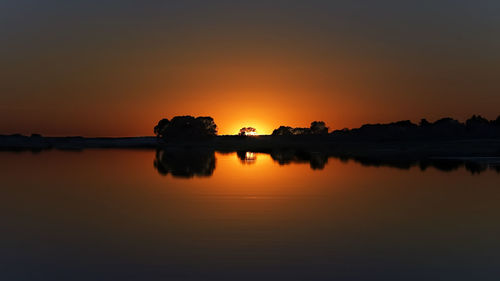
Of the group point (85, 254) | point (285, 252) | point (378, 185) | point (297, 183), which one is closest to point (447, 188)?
point (378, 185)

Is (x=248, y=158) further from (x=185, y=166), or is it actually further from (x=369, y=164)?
(x=369, y=164)

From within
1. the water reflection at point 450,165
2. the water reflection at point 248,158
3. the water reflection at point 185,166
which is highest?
the water reflection at point 450,165

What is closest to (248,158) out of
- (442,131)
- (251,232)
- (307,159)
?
(307,159)

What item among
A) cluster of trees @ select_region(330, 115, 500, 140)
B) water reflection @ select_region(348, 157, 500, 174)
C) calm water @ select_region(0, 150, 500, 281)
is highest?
cluster of trees @ select_region(330, 115, 500, 140)

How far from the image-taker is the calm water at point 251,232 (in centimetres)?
1429

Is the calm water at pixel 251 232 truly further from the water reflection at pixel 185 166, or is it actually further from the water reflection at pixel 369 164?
the water reflection at pixel 369 164

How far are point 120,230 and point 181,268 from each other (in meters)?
6.63

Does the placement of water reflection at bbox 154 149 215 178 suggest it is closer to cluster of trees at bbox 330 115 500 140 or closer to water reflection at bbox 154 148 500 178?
water reflection at bbox 154 148 500 178

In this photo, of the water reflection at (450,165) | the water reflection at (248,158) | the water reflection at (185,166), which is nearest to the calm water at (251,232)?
the water reflection at (185,166)

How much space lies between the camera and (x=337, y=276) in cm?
1364

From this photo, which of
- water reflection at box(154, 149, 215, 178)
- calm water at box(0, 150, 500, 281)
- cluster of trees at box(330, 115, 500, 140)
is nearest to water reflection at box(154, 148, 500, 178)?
water reflection at box(154, 149, 215, 178)

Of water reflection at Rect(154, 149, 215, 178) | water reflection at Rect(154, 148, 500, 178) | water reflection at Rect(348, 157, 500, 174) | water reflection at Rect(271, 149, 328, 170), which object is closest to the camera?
water reflection at Rect(154, 149, 215, 178)

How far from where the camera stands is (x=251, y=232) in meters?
19.4

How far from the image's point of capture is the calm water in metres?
14.3
